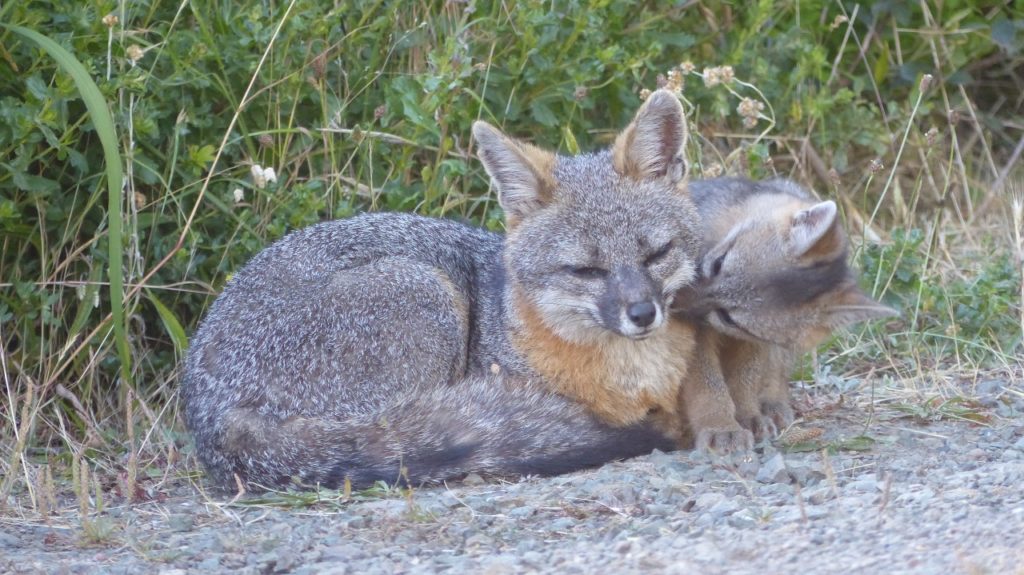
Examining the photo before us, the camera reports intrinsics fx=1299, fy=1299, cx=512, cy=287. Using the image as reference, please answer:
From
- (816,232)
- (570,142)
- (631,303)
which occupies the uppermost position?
(570,142)

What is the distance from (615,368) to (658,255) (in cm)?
45

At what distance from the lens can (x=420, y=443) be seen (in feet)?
13.8

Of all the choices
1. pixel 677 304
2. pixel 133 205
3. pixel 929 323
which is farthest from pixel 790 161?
pixel 133 205

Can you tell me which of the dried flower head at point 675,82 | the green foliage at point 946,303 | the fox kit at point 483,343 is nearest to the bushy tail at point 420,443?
the fox kit at point 483,343

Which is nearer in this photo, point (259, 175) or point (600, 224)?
point (600, 224)

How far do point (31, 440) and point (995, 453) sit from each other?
353 centimetres

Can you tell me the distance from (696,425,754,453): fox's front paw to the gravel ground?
8 centimetres

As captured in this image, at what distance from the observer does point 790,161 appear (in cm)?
700

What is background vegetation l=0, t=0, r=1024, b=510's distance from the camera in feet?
16.4

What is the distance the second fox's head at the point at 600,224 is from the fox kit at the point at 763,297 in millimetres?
124

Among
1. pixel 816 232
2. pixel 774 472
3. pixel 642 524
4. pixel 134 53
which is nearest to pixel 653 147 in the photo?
pixel 816 232

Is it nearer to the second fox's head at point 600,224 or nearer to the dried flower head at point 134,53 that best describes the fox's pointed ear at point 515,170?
the second fox's head at point 600,224

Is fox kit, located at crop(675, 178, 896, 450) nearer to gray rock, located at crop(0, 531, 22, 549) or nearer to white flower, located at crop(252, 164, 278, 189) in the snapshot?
white flower, located at crop(252, 164, 278, 189)

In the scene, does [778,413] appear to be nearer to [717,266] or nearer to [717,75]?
[717,266]
